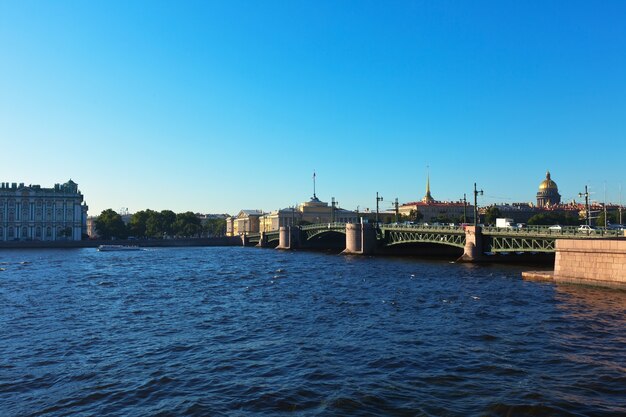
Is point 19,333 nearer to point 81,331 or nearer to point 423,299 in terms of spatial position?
point 81,331

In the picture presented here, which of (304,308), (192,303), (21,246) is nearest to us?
(304,308)

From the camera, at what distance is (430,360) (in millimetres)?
14602

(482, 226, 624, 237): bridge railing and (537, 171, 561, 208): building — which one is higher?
(537, 171, 561, 208): building

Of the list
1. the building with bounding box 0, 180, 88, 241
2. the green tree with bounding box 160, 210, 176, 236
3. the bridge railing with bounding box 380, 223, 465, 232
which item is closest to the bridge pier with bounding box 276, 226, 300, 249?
the bridge railing with bounding box 380, 223, 465, 232

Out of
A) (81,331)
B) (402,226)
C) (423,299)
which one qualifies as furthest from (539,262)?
(81,331)

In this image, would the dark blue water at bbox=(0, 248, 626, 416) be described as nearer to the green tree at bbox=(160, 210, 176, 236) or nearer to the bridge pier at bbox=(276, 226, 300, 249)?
the bridge pier at bbox=(276, 226, 300, 249)

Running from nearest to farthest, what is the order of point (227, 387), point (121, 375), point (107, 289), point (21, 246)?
point (227, 387)
point (121, 375)
point (107, 289)
point (21, 246)

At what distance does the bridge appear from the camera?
38.6m

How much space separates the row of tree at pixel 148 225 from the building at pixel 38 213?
7.00 m

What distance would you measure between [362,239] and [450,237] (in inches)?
613

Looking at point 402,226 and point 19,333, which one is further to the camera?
point 402,226

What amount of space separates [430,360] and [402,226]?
48872mm

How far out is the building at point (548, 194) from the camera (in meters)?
179

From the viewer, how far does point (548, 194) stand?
179 metres
